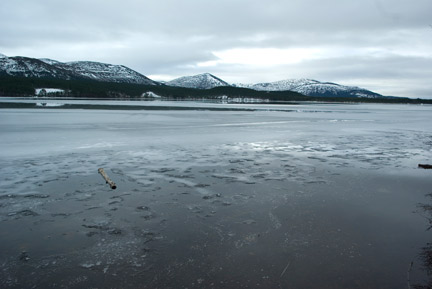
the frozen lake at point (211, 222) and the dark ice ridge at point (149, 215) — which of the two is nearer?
the frozen lake at point (211, 222)

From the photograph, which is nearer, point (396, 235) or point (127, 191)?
point (396, 235)

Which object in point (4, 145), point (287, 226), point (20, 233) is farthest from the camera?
point (4, 145)

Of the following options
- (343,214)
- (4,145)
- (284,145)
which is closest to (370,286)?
(343,214)

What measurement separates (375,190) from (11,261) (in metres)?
9.62

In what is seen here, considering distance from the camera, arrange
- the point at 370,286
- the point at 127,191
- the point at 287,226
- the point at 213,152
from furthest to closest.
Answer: the point at 213,152 < the point at 127,191 < the point at 287,226 < the point at 370,286

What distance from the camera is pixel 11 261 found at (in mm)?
5594

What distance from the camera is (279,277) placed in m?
5.25

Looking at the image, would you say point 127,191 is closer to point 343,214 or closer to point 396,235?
point 343,214

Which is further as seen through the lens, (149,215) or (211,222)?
(149,215)

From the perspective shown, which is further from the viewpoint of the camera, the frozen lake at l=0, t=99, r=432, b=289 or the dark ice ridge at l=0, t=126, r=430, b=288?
the dark ice ridge at l=0, t=126, r=430, b=288

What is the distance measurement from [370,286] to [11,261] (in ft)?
19.6

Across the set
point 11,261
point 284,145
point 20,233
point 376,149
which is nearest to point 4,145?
point 20,233

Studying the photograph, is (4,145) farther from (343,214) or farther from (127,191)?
(343,214)

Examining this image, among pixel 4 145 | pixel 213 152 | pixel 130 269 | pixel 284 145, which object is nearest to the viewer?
pixel 130 269
